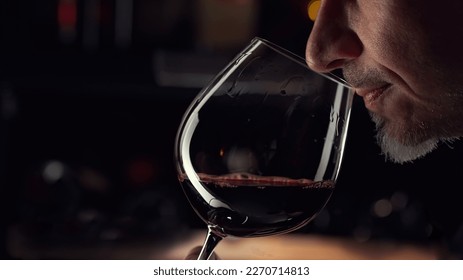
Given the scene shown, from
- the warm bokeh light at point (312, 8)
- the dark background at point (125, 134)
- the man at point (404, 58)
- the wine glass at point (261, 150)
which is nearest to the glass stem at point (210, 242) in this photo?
the wine glass at point (261, 150)

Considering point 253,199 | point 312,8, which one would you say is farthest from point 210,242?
point 312,8

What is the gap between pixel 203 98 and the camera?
50 centimetres

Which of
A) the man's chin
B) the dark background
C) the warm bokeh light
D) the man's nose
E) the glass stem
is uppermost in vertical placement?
the man's nose

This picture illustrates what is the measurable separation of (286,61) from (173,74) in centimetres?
112

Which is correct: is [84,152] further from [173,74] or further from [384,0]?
[384,0]

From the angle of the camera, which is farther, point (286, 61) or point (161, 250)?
point (161, 250)

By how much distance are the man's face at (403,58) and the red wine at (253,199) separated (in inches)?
9.5

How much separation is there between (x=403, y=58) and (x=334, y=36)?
0.07m

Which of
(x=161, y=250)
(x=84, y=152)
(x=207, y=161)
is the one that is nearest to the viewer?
(x=207, y=161)

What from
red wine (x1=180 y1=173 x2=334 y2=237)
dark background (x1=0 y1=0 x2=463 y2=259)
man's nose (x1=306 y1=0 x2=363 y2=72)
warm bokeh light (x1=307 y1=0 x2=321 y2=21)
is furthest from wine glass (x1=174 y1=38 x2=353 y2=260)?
warm bokeh light (x1=307 y1=0 x2=321 y2=21)

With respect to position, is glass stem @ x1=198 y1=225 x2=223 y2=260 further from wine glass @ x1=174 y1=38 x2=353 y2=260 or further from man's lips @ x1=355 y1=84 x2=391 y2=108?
man's lips @ x1=355 y1=84 x2=391 y2=108

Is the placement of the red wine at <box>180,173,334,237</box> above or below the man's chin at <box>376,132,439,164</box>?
above

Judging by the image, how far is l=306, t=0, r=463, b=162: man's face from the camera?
71 cm
